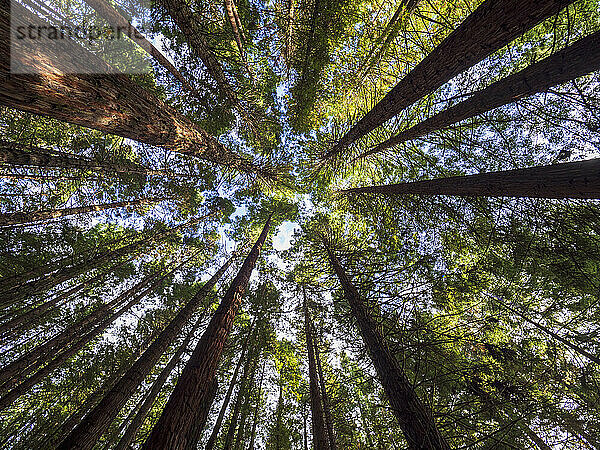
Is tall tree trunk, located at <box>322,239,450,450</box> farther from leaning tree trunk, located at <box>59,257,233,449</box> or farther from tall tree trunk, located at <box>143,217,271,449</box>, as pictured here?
leaning tree trunk, located at <box>59,257,233,449</box>

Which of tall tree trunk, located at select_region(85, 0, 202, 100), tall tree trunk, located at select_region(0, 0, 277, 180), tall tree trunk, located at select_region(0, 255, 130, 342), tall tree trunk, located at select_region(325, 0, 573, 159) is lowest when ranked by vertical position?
tall tree trunk, located at select_region(0, 0, 277, 180)

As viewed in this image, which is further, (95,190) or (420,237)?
(95,190)

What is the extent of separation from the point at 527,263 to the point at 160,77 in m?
12.5

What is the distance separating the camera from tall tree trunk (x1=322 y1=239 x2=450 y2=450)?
8.55 feet

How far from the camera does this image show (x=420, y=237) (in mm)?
6684

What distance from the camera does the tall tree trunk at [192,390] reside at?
7.29ft

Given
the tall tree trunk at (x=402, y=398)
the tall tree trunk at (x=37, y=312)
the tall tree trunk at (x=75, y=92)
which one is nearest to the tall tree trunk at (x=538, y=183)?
the tall tree trunk at (x=402, y=398)

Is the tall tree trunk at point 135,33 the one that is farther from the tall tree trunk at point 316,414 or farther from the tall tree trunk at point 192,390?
the tall tree trunk at point 316,414

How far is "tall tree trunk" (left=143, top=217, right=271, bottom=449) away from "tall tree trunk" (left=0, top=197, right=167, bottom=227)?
8.20 m

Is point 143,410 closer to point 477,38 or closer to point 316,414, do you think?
point 316,414

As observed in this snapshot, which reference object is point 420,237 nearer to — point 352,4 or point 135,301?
point 352,4

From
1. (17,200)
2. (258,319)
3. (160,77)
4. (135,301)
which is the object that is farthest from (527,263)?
(17,200)

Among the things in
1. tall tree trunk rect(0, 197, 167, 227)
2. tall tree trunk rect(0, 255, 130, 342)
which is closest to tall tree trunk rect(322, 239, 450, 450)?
tall tree trunk rect(0, 197, 167, 227)

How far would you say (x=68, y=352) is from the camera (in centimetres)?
785
